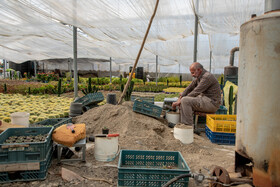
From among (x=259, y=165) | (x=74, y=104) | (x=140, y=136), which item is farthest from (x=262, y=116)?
(x=74, y=104)

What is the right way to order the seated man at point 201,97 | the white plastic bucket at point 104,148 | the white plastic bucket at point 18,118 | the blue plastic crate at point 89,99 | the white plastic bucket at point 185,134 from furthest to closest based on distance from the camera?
1. the blue plastic crate at point 89,99
2. the seated man at point 201,97
3. the white plastic bucket at point 185,134
4. the white plastic bucket at point 18,118
5. the white plastic bucket at point 104,148

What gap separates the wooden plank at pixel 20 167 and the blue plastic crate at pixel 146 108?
2472 mm

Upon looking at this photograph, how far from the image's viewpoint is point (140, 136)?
3812 mm

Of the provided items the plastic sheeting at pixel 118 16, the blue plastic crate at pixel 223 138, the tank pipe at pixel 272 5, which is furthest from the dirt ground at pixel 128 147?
the plastic sheeting at pixel 118 16

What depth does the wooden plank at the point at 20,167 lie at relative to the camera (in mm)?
2316

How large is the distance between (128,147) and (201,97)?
75.0 inches

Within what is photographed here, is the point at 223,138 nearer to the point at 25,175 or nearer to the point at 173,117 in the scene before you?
the point at 173,117

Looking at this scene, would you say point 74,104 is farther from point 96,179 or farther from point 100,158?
point 96,179

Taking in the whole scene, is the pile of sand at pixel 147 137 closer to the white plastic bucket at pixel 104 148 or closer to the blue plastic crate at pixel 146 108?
the blue plastic crate at pixel 146 108

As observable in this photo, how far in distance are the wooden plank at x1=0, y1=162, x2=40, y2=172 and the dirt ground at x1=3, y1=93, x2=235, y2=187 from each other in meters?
0.16

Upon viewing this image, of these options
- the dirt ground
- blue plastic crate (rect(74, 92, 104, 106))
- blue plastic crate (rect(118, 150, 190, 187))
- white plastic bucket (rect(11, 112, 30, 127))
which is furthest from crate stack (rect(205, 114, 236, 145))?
white plastic bucket (rect(11, 112, 30, 127))

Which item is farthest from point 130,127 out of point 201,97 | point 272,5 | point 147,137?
point 272,5

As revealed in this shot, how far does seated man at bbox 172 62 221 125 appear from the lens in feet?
14.0

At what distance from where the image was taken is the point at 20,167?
7.70 feet
